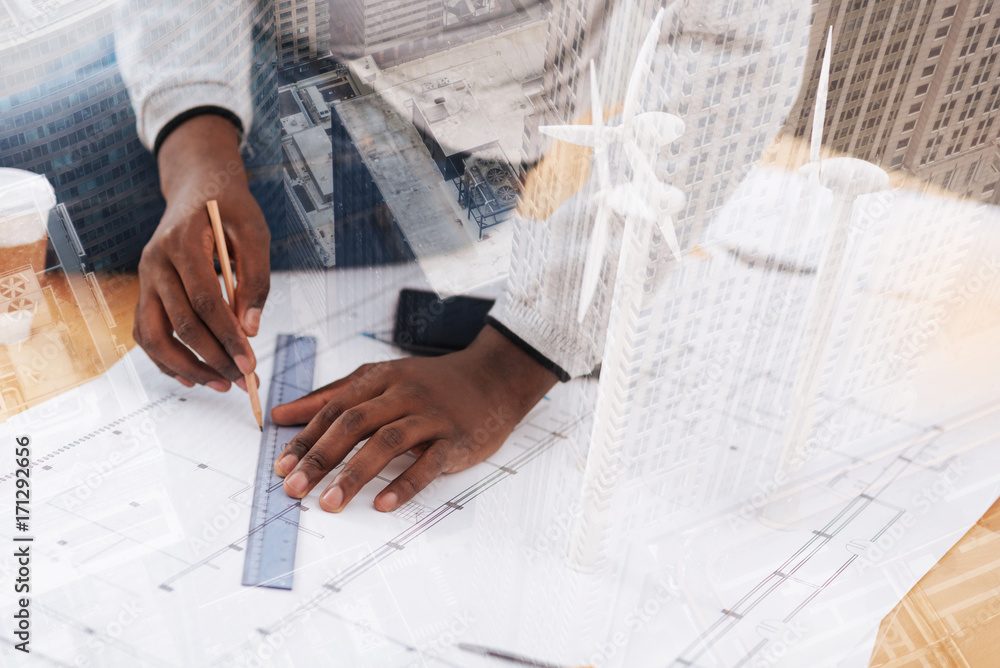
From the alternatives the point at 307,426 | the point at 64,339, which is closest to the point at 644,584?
the point at 307,426

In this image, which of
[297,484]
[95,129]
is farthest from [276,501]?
[95,129]

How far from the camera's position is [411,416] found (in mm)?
667

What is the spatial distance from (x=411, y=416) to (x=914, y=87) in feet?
1.44

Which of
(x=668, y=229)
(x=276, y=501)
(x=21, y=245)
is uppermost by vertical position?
(x=668, y=229)

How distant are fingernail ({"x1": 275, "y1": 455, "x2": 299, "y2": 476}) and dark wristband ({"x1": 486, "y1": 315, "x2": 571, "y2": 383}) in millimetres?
219

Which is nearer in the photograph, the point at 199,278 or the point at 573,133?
the point at 573,133

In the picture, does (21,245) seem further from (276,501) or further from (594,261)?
(594,261)

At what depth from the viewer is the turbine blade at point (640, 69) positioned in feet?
1.56

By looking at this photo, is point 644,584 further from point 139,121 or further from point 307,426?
point 139,121

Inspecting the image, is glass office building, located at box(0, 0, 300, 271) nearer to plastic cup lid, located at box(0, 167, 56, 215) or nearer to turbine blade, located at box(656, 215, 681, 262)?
plastic cup lid, located at box(0, 167, 56, 215)

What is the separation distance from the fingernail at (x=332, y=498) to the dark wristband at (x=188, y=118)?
16.6 inches

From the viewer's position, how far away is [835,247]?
1.71ft

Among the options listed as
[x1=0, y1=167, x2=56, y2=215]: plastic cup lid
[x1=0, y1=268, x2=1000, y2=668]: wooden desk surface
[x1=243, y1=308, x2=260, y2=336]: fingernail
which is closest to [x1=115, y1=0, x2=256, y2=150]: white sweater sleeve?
[x1=0, y1=167, x2=56, y2=215]: plastic cup lid

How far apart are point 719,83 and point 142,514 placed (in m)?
0.54
